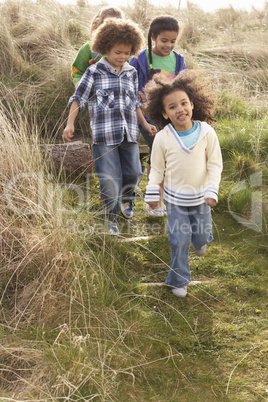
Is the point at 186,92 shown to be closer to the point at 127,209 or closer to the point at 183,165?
the point at 183,165

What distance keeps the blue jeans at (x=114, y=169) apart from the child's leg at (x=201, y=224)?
754 mm

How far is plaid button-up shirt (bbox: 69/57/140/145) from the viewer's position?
356 cm

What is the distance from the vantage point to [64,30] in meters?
7.74

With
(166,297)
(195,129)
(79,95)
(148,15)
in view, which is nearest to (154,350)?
(166,297)

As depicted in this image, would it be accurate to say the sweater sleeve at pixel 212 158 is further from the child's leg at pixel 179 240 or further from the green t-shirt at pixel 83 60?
the green t-shirt at pixel 83 60

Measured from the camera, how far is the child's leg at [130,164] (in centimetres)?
379

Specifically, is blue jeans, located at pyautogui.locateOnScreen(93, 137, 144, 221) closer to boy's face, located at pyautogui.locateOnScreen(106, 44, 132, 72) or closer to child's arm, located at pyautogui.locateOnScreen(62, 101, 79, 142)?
child's arm, located at pyautogui.locateOnScreen(62, 101, 79, 142)

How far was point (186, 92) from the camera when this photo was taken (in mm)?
3055

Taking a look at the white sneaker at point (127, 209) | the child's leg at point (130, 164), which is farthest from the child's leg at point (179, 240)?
the white sneaker at point (127, 209)

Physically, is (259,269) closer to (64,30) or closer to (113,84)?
(113,84)

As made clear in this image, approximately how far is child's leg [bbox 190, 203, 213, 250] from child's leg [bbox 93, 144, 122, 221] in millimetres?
800

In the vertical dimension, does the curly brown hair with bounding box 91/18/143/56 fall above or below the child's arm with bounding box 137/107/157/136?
above

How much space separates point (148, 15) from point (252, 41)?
253 centimetres

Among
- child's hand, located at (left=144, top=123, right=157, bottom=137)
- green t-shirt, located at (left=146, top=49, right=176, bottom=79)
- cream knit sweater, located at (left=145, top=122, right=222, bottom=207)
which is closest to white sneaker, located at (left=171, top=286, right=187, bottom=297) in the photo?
cream knit sweater, located at (left=145, top=122, right=222, bottom=207)
